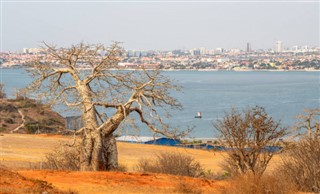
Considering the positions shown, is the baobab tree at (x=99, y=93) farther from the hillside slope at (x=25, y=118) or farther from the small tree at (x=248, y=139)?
the hillside slope at (x=25, y=118)

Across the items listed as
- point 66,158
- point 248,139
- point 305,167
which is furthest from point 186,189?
point 66,158

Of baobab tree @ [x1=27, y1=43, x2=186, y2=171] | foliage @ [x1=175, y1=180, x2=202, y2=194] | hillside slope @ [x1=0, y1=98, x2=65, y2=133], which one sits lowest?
hillside slope @ [x1=0, y1=98, x2=65, y2=133]

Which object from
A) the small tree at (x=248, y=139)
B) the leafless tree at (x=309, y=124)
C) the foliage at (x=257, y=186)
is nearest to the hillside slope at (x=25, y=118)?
the leafless tree at (x=309, y=124)

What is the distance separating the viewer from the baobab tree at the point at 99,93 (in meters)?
18.4

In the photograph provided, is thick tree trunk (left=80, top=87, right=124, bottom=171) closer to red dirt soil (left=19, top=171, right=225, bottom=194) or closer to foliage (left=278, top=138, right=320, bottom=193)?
red dirt soil (left=19, top=171, right=225, bottom=194)

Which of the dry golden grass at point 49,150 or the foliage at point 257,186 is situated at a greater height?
the foliage at point 257,186

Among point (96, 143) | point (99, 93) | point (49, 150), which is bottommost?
point (49, 150)

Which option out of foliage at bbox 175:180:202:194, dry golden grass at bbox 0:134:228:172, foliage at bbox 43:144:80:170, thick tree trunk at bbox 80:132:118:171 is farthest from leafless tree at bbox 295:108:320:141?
foliage at bbox 43:144:80:170

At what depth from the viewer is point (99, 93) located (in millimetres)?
19234

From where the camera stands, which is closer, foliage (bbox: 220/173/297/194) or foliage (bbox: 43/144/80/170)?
foliage (bbox: 220/173/297/194)

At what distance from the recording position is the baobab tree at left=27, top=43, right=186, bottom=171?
18.4 m

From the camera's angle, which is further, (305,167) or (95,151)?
(95,151)

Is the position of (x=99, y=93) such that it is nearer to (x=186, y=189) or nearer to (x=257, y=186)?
(x=186, y=189)

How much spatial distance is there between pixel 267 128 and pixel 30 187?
357 inches
